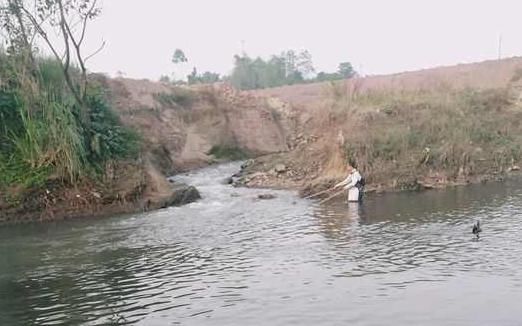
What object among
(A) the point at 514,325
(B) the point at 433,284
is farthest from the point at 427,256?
(A) the point at 514,325

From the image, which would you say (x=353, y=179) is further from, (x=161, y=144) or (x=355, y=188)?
(x=161, y=144)

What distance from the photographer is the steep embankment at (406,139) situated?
30578mm

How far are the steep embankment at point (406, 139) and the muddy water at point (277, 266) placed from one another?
4415 millimetres

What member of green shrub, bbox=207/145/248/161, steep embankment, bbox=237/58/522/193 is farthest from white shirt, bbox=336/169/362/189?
green shrub, bbox=207/145/248/161

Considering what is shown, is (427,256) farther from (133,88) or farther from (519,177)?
(133,88)

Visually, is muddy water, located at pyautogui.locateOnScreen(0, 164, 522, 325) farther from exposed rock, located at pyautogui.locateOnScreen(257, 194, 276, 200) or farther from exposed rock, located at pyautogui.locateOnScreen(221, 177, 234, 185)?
exposed rock, located at pyautogui.locateOnScreen(221, 177, 234, 185)

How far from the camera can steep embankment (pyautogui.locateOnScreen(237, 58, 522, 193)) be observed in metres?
30.6

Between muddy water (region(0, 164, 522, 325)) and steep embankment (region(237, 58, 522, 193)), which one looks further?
steep embankment (region(237, 58, 522, 193))

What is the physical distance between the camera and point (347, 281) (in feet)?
48.2

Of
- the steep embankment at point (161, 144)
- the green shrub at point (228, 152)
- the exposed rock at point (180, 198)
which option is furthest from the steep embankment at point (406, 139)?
the green shrub at point (228, 152)

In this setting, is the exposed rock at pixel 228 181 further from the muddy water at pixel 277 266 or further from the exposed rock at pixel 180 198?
the muddy water at pixel 277 266

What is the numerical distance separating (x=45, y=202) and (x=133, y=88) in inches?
→ 786

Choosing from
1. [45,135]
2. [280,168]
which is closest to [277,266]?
[45,135]

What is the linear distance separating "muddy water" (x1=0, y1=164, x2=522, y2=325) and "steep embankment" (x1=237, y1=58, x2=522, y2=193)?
4.41 m
